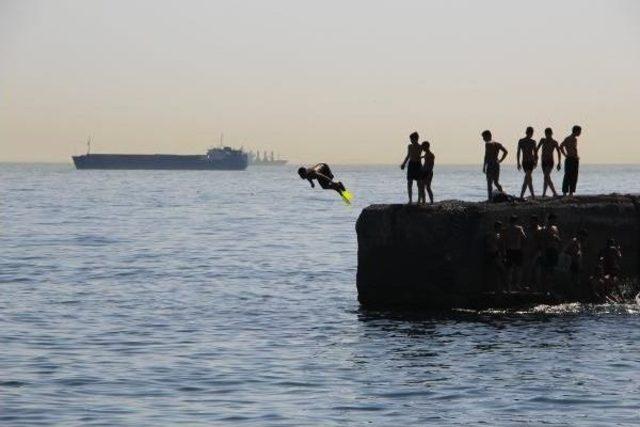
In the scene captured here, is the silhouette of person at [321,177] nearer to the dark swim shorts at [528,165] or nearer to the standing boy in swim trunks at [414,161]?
the standing boy in swim trunks at [414,161]

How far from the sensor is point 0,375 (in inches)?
853

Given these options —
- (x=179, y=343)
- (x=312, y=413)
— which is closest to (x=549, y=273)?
(x=179, y=343)

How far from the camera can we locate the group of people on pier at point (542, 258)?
26.9m

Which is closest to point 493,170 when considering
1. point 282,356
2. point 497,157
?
point 497,157

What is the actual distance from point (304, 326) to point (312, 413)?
9.20 meters

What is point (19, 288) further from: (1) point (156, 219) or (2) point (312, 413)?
(1) point (156, 219)

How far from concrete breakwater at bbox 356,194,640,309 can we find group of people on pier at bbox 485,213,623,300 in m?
0.16

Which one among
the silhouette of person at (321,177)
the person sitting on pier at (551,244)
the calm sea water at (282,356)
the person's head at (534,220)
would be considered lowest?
the calm sea water at (282,356)

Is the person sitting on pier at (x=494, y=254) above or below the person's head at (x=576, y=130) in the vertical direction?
below

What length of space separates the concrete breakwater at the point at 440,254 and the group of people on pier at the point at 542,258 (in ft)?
0.51

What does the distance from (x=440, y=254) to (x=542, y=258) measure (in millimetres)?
2301

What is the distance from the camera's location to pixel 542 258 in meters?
27.6

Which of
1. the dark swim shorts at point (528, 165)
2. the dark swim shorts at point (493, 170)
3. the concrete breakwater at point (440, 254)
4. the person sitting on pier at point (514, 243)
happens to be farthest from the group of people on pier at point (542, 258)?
the dark swim shorts at point (528, 165)

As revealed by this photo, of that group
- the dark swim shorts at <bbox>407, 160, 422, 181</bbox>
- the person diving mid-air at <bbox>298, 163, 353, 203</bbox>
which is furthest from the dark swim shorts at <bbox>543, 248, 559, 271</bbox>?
the person diving mid-air at <bbox>298, 163, 353, 203</bbox>
